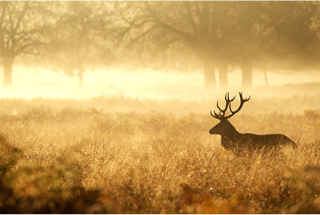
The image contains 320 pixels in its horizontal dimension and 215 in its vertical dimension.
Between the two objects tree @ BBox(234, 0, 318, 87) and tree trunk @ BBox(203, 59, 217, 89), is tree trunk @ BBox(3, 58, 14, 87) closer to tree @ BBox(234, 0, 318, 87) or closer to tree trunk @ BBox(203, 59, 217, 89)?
tree trunk @ BBox(203, 59, 217, 89)

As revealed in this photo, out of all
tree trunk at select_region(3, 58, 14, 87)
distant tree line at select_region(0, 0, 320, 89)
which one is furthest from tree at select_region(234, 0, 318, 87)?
tree trunk at select_region(3, 58, 14, 87)

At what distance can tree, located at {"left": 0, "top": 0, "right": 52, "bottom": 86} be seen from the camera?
72.7ft

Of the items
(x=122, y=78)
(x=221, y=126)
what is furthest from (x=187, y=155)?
(x=122, y=78)

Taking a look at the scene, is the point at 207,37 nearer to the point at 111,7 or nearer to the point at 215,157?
the point at 111,7

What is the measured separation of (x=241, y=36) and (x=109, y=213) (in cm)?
1614

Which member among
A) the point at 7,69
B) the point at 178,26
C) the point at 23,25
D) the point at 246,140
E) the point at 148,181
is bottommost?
the point at 148,181

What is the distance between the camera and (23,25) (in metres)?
22.7

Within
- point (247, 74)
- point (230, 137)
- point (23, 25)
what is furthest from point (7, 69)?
point (230, 137)

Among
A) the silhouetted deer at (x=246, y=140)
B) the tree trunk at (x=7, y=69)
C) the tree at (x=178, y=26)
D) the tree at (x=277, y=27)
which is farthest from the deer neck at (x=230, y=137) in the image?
the tree trunk at (x=7, y=69)

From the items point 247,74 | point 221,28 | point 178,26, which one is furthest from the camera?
point 247,74

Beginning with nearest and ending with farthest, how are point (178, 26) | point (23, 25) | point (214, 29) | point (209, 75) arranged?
point (214, 29)
point (178, 26)
point (209, 75)
point (23, 25)

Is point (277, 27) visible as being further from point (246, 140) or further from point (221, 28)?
point (246, 140)

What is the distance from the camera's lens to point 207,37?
1814cm

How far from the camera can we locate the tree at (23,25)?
22.2 meters
